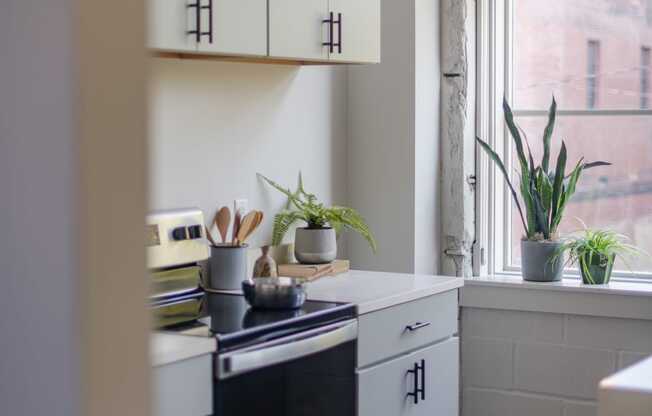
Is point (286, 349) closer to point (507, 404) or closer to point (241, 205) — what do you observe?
point (241, 205)

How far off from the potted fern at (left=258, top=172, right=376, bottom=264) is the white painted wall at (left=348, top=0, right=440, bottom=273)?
1.03 feet

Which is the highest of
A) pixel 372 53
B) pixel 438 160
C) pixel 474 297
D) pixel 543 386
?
pixel 372 53

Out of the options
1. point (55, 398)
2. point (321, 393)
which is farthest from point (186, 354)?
point (55, 398)

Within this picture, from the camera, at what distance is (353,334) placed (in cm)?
278

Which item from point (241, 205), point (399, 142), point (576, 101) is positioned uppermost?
point (576, 101)

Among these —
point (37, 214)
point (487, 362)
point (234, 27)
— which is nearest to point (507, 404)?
point (487, 362)

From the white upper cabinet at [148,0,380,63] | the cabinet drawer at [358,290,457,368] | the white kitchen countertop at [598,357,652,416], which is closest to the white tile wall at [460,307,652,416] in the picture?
the cabinet drawer at [358,290,457,368]

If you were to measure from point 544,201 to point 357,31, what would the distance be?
0.96m

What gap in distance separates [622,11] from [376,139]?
1.03m

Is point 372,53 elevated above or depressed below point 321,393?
above

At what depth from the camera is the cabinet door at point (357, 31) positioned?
128 inches

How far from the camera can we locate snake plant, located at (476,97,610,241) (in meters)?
3.69

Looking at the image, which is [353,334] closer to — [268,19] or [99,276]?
[268,19]

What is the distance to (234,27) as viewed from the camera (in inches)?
110
